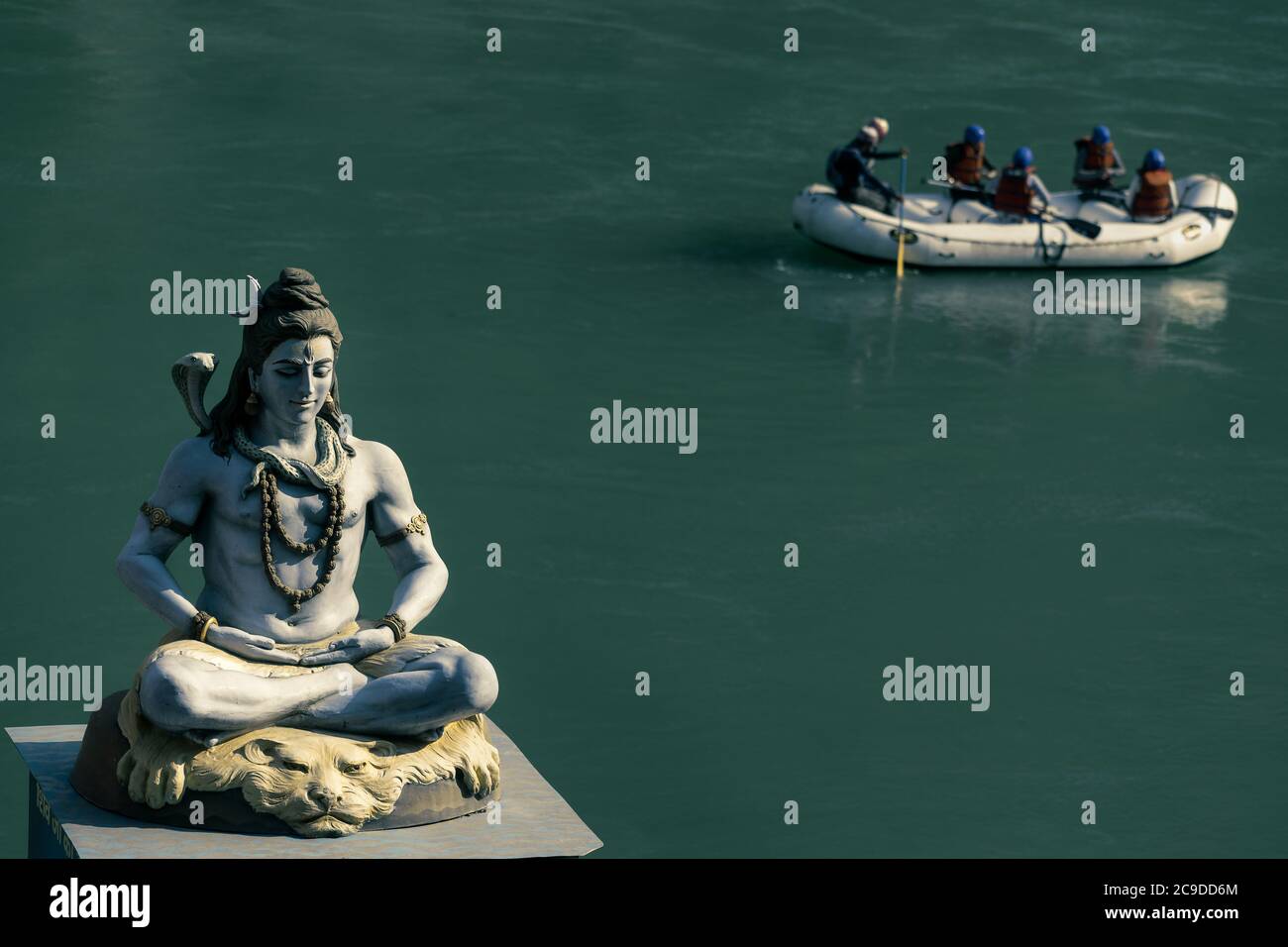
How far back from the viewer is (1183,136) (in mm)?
44500

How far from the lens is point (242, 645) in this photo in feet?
56.7

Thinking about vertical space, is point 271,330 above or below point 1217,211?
below

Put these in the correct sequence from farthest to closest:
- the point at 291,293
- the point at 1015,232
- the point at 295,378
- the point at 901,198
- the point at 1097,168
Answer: the point at 1097,168
the point at 901,198
the point at 1015,232
the point at 295,378
the point at 291,293

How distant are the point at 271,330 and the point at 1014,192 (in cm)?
2328

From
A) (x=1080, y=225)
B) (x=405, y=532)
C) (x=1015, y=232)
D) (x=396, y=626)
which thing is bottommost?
(x=396, y=626)

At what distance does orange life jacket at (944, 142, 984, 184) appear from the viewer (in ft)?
131

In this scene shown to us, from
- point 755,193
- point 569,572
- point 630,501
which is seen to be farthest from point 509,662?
point 755,193

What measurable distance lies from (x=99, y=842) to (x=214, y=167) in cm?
2380

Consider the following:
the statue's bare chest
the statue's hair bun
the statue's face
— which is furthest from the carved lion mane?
the statue's hair bun

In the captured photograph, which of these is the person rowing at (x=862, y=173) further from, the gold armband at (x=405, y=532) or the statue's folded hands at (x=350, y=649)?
the statue's folded hands at (x=350, y=649)

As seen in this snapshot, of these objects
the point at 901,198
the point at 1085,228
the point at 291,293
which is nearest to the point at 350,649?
the point at 291,293

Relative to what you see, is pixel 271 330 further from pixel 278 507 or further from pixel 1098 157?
pixel 1098 157

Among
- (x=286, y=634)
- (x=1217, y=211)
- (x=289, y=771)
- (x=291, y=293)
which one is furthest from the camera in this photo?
(x=1217, y=211)

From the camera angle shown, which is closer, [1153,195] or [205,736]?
[205,736]
